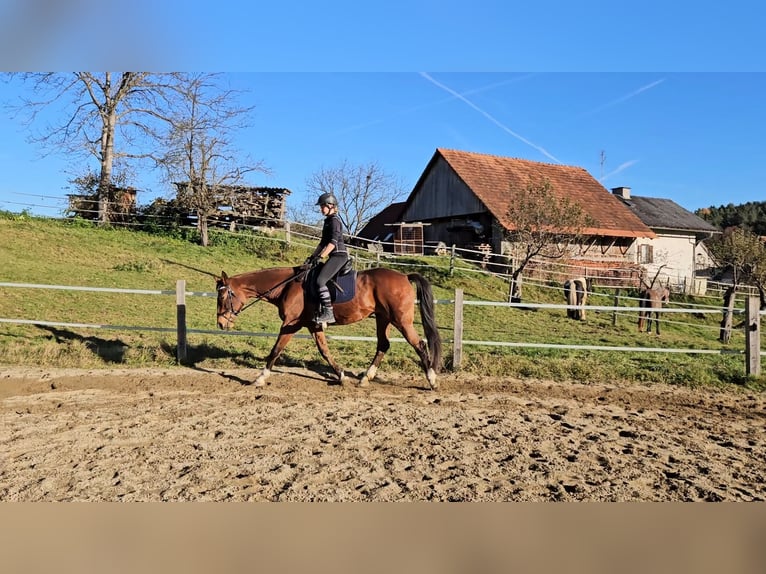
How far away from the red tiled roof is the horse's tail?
1550 centimetres

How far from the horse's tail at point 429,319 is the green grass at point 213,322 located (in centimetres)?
85

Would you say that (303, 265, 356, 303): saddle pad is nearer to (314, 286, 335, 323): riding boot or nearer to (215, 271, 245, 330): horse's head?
(314, 286, 335, 323): riding boot

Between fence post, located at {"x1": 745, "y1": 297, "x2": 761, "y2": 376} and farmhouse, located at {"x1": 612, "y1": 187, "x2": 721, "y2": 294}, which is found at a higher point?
farmhouse, located at {"x1": 612, "y1": 187, "x2": 721, "y2": 294}

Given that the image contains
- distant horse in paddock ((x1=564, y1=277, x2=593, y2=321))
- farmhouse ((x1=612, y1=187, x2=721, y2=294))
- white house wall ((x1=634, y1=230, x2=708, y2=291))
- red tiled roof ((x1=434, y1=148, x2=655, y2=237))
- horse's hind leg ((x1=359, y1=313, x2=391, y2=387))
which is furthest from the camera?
white house wall ((x1=634, y1=230, x2=708, y2=291))

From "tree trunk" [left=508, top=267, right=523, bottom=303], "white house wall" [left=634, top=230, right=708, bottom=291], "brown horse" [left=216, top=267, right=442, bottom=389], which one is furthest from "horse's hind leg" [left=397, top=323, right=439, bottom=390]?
"white house wall" [left=634, top=230, right=708, bottom=291]

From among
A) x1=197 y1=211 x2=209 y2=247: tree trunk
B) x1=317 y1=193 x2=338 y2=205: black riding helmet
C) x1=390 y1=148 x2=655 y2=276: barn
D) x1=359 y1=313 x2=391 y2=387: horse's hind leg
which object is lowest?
x1=359 y1=313 x2=391 y2=387: horse's hind leg

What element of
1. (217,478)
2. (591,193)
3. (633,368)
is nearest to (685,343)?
(633,368)

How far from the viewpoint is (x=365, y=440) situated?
13.3ft

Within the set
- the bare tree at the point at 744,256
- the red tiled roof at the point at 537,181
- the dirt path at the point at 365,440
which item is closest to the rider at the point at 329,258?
the dirt path at the point at 365,440

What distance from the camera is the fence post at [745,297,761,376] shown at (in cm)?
700

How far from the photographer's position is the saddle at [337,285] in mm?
6164

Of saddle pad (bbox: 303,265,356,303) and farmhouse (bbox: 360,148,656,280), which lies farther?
farmhouse (bbox: 360,148,656,280)

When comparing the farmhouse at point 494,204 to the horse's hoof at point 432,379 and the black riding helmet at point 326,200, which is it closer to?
the horse's hoof at point 432,379

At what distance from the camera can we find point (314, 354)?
792cm
